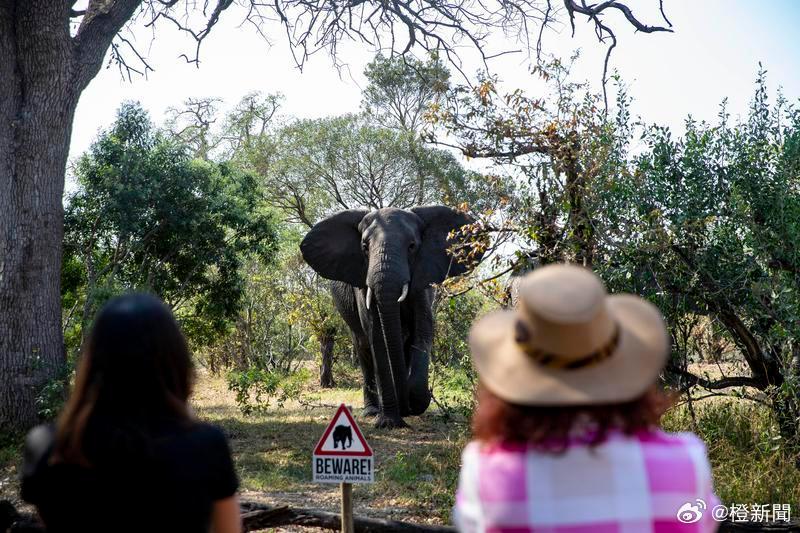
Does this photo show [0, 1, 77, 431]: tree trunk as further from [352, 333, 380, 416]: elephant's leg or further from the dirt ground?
[352, 333, 380, 416]: elephant's leg

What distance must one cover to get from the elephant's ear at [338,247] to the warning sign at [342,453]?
23.3 ft

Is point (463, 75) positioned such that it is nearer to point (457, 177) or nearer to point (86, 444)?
point (86, 444)

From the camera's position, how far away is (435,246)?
450 inches

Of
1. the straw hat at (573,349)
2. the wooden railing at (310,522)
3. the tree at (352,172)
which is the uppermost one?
the tree at (352,172)

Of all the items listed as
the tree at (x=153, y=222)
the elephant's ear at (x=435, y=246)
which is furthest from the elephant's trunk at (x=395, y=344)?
the tree at (x=153, y=222)

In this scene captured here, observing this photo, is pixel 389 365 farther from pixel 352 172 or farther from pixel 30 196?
pixel 352 172

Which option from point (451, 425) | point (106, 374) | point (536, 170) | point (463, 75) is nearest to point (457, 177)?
point (463, 75)

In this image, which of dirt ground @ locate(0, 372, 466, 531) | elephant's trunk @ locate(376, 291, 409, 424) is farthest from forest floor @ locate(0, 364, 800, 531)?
elephant's trunk @ locate(376, 291, 409, 424)

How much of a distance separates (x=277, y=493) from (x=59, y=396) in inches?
161

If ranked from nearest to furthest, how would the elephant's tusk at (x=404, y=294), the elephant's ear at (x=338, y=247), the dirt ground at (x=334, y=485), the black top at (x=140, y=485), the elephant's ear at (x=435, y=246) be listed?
the black top at (x=140, y=485) → the dirt ground at (x=334, y=485) → the elephant's tusk at (x=404, y=294) → the elephant's ear at (x=435, y=246) → the elephant's ear at (x=338, y=247)

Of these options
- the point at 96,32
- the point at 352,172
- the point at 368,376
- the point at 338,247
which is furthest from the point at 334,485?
the point at 352,172

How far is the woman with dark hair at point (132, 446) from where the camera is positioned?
6.85 ft

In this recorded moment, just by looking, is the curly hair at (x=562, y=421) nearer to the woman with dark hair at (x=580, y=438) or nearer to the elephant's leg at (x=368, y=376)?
the woman with dark hair at (x=580, y=438)

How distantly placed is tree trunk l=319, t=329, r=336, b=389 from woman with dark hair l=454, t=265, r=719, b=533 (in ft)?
64.8
